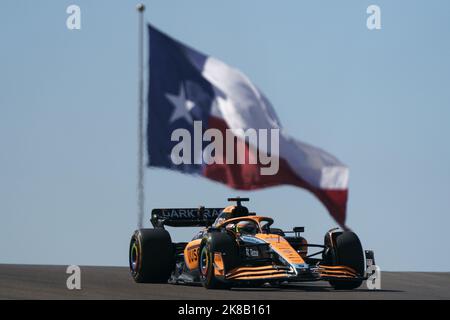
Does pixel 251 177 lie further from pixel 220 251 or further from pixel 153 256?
pixel 153 256

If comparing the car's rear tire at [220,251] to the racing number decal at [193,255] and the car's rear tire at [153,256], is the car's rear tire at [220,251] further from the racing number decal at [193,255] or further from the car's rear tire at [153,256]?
the car's rear tire at [153,256]

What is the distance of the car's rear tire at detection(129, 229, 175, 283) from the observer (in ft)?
89.3

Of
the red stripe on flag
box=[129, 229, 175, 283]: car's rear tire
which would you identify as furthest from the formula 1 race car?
the red stripe on flag

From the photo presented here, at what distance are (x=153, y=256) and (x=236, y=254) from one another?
128 inches

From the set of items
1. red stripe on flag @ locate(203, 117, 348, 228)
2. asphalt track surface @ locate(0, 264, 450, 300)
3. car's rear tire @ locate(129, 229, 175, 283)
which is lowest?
asphalt track surface @ locate(0, 264, 450, 300)

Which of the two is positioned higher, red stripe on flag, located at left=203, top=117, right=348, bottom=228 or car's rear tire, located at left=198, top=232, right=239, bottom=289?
red stripe on flag, located at left=203, top=117, right=348, bottom=228

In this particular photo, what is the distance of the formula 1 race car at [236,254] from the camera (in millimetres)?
24328

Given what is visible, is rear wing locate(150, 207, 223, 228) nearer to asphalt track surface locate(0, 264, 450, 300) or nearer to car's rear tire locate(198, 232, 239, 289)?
asphalt track surface locate(0, 264, 450, 300)

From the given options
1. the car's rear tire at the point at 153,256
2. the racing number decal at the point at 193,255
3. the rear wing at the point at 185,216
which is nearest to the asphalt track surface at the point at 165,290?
the car's rear tire at the point at 153,256

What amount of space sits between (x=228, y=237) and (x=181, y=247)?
342 cm

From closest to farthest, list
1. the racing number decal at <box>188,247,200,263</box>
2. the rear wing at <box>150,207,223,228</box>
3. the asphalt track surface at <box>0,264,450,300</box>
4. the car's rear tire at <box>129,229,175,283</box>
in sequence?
the asphalt track surface at <box>0,264,450,300</box> → the racing number decal at <box>188,247,200,263</box> → the car's rear tire at <box>129,229,175,283</box> → the rear wing at <box>150,207,223,228</box>

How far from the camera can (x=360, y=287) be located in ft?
90.5
